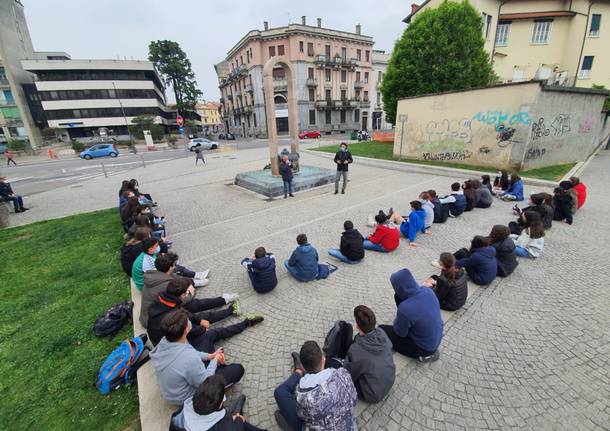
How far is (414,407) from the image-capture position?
288 cm

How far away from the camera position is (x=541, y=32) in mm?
26438

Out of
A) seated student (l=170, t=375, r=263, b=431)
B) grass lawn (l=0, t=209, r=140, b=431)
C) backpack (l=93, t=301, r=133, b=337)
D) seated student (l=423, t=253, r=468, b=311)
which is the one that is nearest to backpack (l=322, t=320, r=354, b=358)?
seated student (l=170, t=375, r=263, b=431)

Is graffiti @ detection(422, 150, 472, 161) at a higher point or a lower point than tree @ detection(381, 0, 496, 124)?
lower

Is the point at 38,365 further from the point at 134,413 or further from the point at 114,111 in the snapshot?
the point at 114,111

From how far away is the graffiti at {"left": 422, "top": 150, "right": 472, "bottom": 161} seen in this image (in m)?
14.6

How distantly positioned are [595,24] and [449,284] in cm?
3820

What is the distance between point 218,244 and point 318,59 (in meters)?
48.6

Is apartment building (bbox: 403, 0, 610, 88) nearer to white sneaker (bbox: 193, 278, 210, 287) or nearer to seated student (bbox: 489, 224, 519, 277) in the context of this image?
seated student (bbox: 489, 224, 519, 277)

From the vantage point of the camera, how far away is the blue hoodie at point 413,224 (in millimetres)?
6555

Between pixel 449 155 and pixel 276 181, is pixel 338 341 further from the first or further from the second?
pixel 449 155

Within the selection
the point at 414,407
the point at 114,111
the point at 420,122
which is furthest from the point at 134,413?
the point at 114,111

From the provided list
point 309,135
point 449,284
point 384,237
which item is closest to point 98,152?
point 309,135

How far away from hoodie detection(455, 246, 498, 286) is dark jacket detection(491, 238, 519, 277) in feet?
0.73

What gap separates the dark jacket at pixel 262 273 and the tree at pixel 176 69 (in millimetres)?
60392
